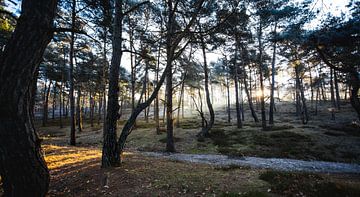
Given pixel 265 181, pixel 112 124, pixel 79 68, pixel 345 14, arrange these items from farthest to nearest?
1. pixel 79 68
2. pixel 345 14
3. pixel 112 124
4. pixel 265 181

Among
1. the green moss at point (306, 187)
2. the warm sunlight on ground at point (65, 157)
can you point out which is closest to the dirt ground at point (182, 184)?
the green moss at point (306, 187)

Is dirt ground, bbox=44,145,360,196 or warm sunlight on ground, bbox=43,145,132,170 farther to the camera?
warm sunlight on ground, bbox=43,145,132,170

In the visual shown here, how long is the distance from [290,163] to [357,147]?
6.37 m

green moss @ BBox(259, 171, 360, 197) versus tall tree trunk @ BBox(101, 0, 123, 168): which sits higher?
tall tree trunk @ BBox(101, 0, 123, 168)

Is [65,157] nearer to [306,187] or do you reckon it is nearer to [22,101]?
[22,101]

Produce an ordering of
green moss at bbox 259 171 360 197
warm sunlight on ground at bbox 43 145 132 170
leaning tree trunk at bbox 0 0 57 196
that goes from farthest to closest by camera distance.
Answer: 1. warm sunlight on ground at bbox 43 145 132 170
2. green moss at bbox 259 171 360 197
3. leaning tree trunk at bbox 0 0 57 196

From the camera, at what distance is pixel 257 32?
18797 millimetres

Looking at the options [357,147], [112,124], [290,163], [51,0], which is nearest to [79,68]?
[112,124]

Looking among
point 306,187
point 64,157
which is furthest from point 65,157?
point 306,187

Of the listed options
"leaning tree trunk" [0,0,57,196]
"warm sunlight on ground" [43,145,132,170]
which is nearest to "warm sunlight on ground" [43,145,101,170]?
"warm sunlight on ground" [43,145,132,170]

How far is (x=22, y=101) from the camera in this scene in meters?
→ 3.01

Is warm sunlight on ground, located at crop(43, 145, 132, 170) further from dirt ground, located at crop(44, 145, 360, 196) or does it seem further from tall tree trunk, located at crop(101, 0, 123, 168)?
tall tree trunk, located at crop(101, 0, 123, 168)

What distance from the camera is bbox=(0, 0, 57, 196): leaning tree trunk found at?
9.36 feet

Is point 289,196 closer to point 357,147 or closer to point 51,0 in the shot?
point 51,0
